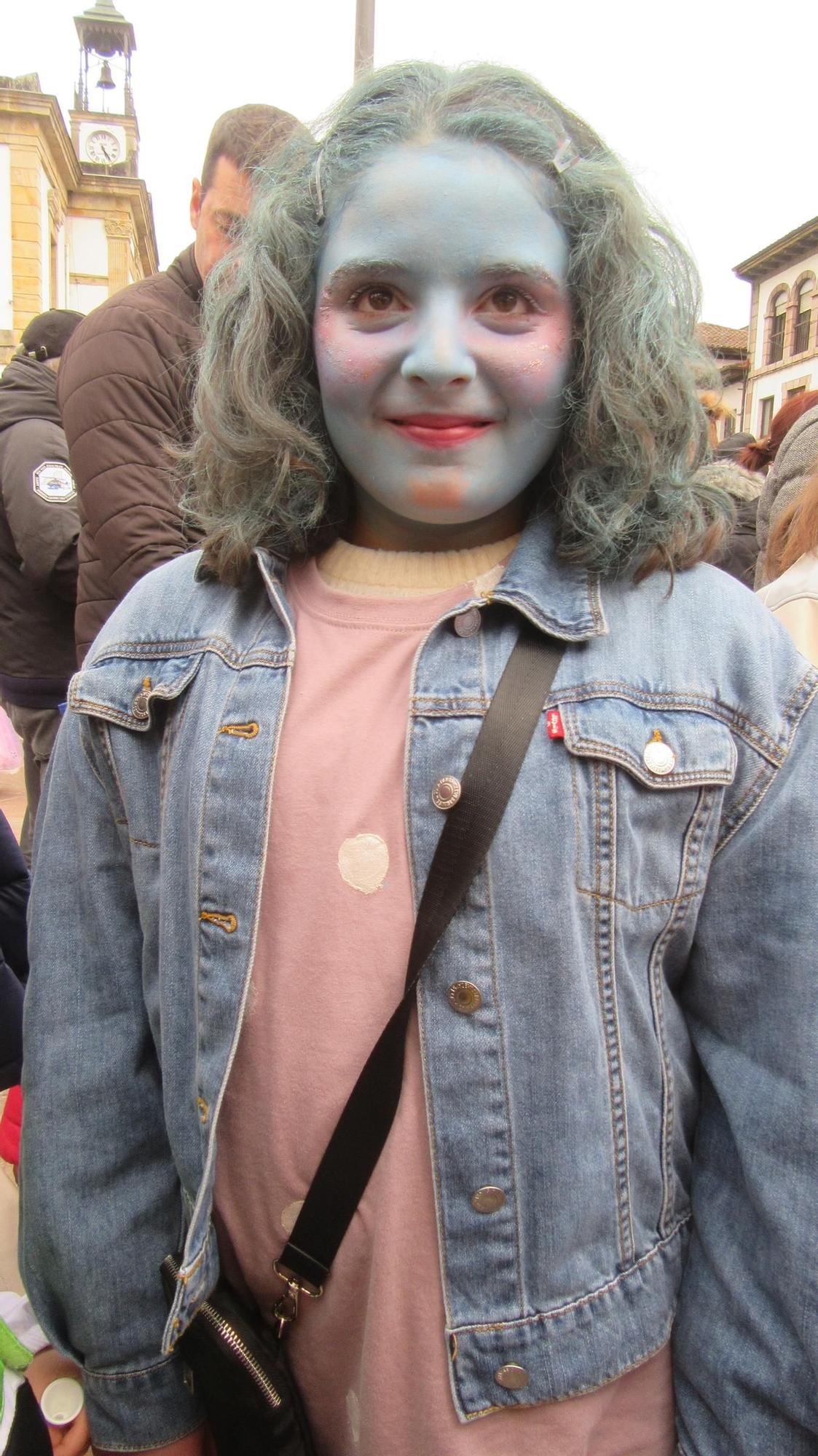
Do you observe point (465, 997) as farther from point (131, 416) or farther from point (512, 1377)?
point (131, 416)

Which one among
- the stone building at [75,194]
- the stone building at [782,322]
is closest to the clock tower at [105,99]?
the stone building at [75,194]

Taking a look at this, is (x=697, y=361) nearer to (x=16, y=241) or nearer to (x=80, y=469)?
(x=80, y=469)

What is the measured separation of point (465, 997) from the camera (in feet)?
2.97

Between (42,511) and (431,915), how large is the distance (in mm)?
2103

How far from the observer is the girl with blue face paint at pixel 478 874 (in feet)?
2.98

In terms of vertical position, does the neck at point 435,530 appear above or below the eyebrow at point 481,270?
below

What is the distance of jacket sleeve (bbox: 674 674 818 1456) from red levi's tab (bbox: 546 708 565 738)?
191mm

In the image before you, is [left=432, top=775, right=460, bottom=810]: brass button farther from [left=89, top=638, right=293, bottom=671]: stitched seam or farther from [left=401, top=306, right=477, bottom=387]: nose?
[left=401, top=306, right=477, bottom=387]: nose

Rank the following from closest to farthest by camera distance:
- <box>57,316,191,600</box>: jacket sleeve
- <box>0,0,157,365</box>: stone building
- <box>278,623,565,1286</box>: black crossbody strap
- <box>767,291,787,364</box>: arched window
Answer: <box>278,623,565,1286</box>: black crossbody strap
<box>57,316,191,600</box>: jacket sleeve
<box>0,0,157,365</box>: stone building
<box>767,291,787,364</box>: arched window

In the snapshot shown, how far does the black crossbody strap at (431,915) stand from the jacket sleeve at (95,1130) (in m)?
0.24

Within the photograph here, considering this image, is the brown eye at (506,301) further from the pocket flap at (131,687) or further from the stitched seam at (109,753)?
the stitched seam at (109,753)

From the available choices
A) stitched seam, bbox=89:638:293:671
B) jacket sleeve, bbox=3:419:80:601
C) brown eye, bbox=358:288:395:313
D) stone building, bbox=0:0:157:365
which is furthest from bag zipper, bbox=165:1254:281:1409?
stone building, bbox=0:0:157:365

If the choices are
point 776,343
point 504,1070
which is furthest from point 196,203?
point 776,343

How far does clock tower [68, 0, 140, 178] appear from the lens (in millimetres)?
34031
